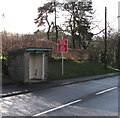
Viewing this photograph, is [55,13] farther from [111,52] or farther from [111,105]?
[111,105]

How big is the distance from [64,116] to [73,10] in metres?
34.7

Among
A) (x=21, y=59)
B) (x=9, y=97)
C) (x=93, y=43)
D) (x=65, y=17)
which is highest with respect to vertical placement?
(x=65, y=17)

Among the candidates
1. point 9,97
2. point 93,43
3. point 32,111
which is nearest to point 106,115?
point 32,111

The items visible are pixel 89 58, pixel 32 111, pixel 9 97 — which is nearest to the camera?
pixel 32 111

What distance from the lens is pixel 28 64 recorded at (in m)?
15.1

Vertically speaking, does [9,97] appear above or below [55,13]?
below

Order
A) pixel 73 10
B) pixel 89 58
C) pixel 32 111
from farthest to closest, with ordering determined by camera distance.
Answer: pixel 73 10
pixel 89 58
pixel 32 111

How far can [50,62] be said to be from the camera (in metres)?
23.5

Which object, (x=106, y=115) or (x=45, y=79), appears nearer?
(x=106, y=115)

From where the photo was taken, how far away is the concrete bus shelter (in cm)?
1503

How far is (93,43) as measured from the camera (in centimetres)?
4516

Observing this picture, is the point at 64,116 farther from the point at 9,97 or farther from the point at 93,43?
the point at 93,43

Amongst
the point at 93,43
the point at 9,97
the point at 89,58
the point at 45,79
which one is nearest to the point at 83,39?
the point at 93,43

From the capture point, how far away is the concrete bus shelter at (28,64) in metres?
15.0
